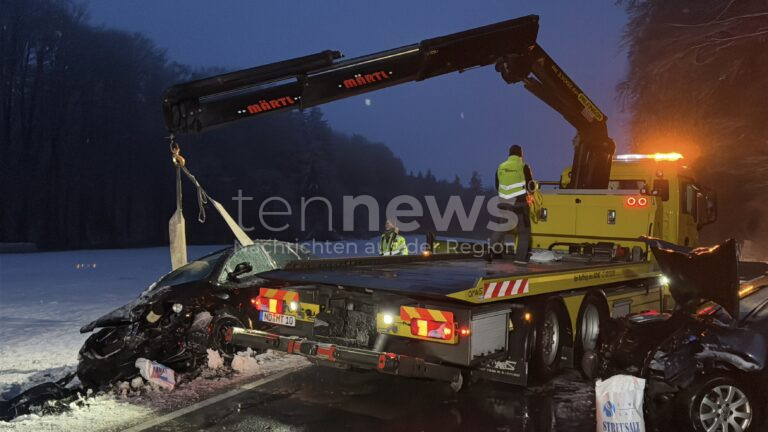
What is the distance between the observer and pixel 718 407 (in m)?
4.96

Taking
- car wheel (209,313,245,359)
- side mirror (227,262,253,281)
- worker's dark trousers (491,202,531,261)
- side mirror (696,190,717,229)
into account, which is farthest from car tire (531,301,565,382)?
side mirror (696,190,717,229)

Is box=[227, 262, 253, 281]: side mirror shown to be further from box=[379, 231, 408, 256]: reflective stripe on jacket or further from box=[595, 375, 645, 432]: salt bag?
Answer: box=[379, 231, 408, 256]: reflective stripe on jacket

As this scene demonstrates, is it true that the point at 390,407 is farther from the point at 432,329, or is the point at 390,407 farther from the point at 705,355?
the point at 705,355

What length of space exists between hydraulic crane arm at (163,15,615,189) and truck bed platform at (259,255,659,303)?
1757mm

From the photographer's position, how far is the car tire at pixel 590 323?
7.28 m

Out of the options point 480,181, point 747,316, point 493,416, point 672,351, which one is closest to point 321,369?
point 493,416

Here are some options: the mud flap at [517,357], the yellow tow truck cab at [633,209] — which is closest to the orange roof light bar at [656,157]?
the yellow tow truck cab at [633,209]

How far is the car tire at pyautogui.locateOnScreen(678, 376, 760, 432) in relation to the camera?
16.2 feet

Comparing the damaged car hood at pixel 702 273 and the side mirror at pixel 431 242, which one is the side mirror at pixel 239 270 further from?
the damaged car hood at pixel 702 273

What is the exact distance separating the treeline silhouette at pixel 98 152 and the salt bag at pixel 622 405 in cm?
3707

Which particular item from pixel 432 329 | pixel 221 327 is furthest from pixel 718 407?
pixel 221 327

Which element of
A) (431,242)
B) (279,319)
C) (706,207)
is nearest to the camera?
(279,319)

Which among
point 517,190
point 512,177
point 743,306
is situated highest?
point 512,177

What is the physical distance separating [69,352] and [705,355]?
790 cm
